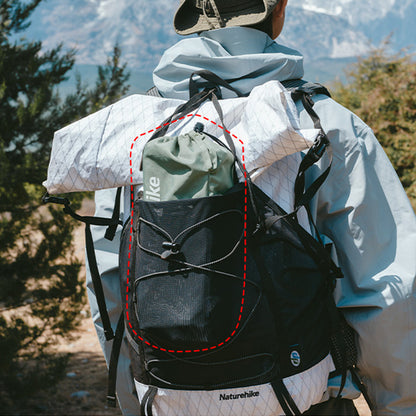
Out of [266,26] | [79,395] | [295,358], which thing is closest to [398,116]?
[79,395]

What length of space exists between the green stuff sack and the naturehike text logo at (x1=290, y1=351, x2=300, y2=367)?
0.44m

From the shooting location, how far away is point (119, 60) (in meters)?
4.71

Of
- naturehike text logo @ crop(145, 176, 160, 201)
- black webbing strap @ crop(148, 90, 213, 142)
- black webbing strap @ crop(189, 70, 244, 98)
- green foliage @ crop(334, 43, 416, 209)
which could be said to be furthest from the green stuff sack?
green foliage @ crop(334, 43, 416, 209)

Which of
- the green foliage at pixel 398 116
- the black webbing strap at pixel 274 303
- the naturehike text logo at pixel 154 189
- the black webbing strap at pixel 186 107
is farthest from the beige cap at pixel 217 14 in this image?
the green foliage at pixel 398 116

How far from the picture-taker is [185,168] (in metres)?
1.31

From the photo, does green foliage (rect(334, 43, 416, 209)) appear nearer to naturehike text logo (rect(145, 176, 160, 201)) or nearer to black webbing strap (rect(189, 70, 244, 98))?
black webbing strap (rect(189, 70, 244, 98))

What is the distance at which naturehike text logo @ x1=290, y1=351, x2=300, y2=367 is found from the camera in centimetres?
134

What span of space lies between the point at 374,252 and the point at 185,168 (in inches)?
23.6

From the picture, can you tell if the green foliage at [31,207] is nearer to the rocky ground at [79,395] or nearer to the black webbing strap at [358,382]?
the rocky ground at [79,395]

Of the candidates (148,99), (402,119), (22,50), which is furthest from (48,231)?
(402,119)

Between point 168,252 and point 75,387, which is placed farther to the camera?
point 75,387

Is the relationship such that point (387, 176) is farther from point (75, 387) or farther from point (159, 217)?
point (75, 387)

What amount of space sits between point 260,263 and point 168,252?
23 centimetres

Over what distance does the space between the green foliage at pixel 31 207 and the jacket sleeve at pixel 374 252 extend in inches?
114
